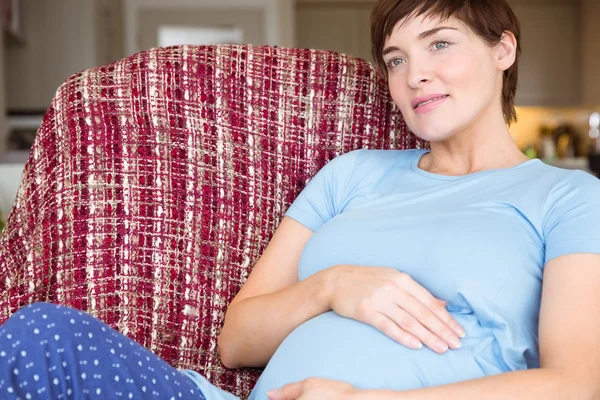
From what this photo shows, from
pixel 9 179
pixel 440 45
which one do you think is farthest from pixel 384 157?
pixel 9 179

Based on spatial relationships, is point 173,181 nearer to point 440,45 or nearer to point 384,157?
point 384,157

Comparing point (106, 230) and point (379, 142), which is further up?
point (379, 142)

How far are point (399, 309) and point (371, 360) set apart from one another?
8 centimetres

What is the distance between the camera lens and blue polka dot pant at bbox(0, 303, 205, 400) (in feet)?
2.70

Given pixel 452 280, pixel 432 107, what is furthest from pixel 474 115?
pixel 452 280

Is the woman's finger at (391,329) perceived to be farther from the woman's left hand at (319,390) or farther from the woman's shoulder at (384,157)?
the woman's shoulder at (384,157)

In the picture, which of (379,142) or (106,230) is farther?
(379,142)

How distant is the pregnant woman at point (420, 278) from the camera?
0.88 metres

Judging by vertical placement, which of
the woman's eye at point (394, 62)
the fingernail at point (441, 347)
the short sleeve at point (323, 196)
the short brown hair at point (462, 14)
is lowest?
the fingernail at point (441, 347)

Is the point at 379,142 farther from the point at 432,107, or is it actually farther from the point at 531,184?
the point at 531,184

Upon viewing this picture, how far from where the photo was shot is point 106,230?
1.32 meters

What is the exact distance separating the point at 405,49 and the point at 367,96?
0.25 metres

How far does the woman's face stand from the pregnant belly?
0.33 metres

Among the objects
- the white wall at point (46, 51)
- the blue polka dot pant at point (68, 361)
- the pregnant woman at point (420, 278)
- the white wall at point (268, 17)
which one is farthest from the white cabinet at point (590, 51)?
the blue polka dot pant at point (68, 361)
